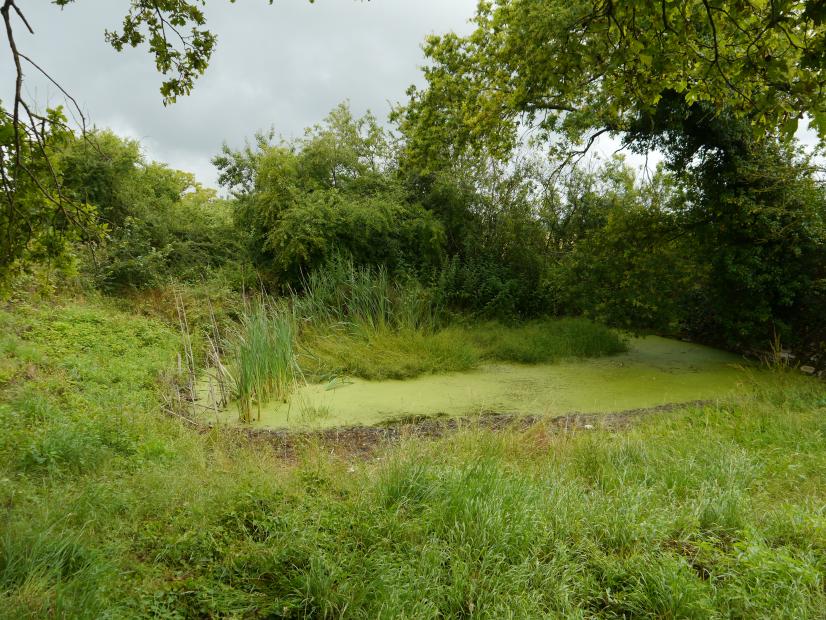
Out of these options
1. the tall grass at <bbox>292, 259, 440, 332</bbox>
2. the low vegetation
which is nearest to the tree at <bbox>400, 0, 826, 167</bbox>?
the low vegetation

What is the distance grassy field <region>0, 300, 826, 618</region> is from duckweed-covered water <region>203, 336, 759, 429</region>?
4.67ft

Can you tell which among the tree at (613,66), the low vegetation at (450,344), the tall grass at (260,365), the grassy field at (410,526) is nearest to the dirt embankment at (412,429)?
the low vegetation at (450,344)

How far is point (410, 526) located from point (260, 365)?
3.67m

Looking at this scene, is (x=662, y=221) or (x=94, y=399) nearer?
(x=94, y=399)

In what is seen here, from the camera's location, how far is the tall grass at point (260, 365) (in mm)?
5684

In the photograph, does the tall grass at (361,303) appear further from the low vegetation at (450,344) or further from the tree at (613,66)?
the tree at (613,66)

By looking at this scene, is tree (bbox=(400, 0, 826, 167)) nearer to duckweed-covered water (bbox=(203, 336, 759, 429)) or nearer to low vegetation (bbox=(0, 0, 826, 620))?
low vegetation (bbox=(0, 0, 826, 620))

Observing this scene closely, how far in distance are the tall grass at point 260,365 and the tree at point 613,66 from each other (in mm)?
2611

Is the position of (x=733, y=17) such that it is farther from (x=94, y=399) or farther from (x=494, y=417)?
(x=94, y=399)

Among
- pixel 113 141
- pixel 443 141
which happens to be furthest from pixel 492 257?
pixel 113 141

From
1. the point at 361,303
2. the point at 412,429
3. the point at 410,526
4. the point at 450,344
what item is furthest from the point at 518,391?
the point at 410,526

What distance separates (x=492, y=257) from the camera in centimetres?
1105

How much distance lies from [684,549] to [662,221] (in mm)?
6829

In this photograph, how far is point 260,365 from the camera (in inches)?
233
